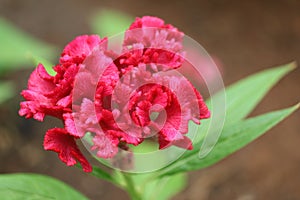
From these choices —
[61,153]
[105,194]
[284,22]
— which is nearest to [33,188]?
[61,153]

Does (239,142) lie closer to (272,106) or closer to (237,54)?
(272,106)

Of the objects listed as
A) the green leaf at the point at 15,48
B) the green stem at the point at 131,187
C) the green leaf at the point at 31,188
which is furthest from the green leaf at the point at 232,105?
the green leaf at the point at 15,48

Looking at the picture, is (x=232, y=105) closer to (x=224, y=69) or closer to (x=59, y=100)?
(x=59, y=100)

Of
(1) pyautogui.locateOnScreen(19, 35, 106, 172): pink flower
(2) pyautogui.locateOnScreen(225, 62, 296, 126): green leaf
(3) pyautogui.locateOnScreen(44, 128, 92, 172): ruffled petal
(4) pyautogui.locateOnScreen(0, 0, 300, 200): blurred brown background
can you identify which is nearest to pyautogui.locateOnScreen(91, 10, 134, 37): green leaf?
(4) pyautogui.locateOnScreen(0, 0, 300, 200): blurred brown background

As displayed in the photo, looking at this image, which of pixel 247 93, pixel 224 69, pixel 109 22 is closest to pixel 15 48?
pixel 109 22

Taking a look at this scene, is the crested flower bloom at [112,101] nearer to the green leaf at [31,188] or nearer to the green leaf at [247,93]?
the green leaf at [31,188]

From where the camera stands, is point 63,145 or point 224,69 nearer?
point 63,145
